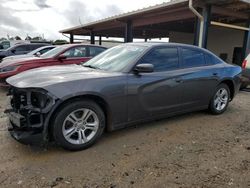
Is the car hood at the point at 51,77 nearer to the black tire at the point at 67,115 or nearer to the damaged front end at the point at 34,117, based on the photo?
the damaged front end at the point at 34,117

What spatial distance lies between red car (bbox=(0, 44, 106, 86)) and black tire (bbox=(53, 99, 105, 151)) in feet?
14.5

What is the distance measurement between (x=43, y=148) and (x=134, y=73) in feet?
5.70

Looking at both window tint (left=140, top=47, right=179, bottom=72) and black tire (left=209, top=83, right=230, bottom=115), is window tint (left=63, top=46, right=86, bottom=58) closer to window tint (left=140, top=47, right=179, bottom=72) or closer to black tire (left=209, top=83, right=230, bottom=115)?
window tint (left=140, top=47, right=179, bottom=72)

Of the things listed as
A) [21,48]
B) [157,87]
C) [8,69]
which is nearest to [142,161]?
[157,87]

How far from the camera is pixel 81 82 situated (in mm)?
3217

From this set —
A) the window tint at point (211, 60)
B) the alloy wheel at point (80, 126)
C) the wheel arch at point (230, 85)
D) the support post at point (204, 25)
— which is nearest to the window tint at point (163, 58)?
the window tint at point (211, 60)

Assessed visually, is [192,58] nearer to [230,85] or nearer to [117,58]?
[230,85]

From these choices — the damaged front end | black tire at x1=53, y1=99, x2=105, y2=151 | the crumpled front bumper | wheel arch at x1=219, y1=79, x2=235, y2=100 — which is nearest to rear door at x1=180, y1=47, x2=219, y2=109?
wheel arch at x1=219, y1=79, x2=235, y2=100

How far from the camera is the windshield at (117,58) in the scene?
388 cm

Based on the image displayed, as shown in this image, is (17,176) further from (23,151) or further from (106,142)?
(106,142)

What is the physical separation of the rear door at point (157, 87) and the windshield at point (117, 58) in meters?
0.19

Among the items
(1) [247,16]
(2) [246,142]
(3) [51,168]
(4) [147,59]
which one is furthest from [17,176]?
(1) [247,16]

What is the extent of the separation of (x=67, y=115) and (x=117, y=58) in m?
1.49

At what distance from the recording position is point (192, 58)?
4637 millimetres
